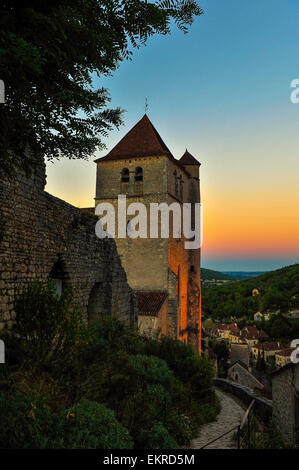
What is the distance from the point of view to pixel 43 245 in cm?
709

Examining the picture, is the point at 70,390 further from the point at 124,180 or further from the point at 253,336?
the point at 253,336

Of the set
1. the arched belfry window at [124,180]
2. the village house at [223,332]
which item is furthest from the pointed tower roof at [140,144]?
the village house at [223,332]

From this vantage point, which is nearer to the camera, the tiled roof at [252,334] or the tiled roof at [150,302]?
the tiled roof at [150,302]

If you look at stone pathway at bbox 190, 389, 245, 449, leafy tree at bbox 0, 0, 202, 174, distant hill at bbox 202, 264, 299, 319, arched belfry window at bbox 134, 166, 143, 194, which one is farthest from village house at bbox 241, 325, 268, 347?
leafy tree at bbox 0, 0, 202, 174

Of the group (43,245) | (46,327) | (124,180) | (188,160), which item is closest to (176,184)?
(124,180)

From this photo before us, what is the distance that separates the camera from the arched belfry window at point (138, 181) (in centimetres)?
2370

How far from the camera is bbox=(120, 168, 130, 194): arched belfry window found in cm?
2406

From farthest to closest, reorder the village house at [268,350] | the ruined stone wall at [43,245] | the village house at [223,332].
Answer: the village house at [223,332] → the village house at [268,350] → the ruined stone wall at [43,245]

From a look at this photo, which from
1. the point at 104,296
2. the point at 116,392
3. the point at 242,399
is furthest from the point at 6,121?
the point at 242,399

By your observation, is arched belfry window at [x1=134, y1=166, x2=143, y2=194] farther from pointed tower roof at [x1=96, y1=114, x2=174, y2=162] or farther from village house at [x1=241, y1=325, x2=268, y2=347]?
village house at [x1=241, y1=325, x2=268, y2=347]

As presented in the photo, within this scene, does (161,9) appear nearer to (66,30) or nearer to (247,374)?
(66,30)

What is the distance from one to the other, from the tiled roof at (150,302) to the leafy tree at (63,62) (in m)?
17.0

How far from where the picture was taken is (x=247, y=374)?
3183 cm

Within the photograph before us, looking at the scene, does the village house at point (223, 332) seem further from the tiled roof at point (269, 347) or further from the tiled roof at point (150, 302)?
the tiled roof at point (150, 302)
